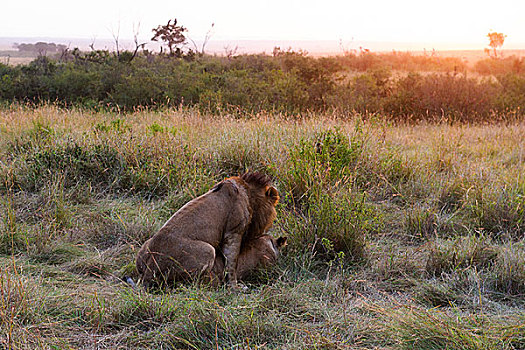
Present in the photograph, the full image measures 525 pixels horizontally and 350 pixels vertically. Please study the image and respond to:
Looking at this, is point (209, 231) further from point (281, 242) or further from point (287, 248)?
point (287, 248)

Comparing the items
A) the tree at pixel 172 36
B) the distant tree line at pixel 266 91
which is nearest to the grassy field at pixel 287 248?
the distant tree line at pixel 266 91

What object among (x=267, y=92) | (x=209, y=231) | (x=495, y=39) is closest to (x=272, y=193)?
(x=209, y=231)

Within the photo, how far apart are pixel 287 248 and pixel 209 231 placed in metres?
0.96

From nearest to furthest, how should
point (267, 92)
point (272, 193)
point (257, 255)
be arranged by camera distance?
point (257, 255), point (272, 193), point (267, 92)

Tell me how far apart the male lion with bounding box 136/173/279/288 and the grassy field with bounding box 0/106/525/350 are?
19cm

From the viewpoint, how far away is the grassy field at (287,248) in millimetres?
3004

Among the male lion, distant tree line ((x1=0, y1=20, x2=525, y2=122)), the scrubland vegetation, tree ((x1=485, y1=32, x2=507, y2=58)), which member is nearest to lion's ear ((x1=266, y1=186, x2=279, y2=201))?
the male lion

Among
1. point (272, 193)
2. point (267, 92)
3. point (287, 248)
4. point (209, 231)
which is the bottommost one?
point (287, 248)

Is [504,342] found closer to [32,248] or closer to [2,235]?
[32,248]

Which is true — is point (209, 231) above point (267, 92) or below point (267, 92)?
below

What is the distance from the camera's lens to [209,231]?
367cm

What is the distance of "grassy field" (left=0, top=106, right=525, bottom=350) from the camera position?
300 centimetres

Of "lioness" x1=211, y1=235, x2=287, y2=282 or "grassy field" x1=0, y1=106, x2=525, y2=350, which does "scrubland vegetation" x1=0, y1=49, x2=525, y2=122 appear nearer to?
"grassy field" x1=0, y1=106, x2=525, y2=350

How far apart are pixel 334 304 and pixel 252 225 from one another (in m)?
0.97
